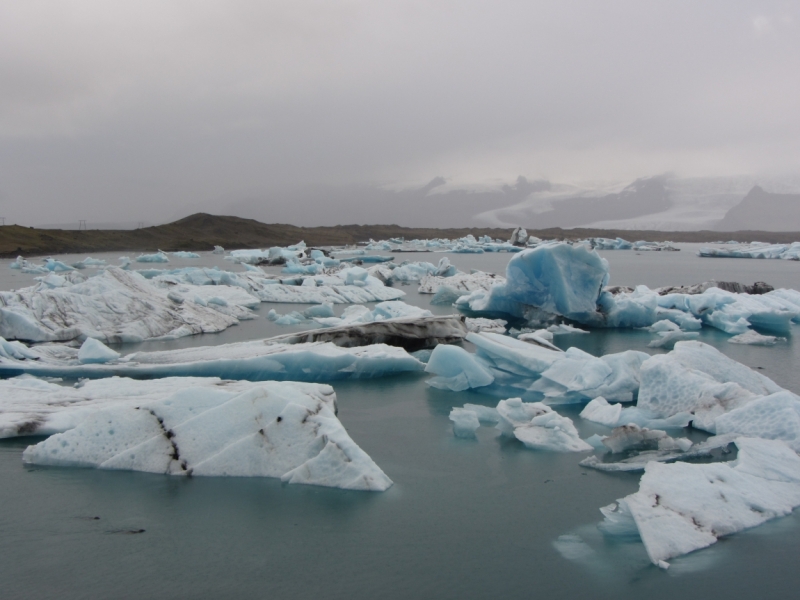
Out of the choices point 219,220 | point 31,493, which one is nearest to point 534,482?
point 31,493

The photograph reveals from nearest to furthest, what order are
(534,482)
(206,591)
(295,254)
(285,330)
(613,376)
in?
(206,591) → (534,482) → (613,376) → (285,330) → (295,254)

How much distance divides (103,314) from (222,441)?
5.27 meters

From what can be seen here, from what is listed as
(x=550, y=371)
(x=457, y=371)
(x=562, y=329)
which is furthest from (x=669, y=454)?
(x=562, y=329)

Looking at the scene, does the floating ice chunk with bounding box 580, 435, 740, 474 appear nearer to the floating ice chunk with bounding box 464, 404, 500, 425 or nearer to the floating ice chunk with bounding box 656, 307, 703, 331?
the floating ice chunk with bounding box 464, 404, 500, 425

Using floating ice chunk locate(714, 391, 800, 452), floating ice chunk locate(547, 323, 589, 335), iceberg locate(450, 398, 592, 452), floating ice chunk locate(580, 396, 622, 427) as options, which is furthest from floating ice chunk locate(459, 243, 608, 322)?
floating ice chunk locate(714, 391, 800, 452)

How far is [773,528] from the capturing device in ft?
9.95

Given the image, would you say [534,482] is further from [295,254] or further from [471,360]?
[295,254]

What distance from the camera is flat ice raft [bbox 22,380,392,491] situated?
343cm

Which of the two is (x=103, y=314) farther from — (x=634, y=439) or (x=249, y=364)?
(x=634, y=439)

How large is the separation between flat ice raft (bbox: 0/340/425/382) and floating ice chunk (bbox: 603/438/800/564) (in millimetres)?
3120

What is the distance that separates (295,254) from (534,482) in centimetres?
2222

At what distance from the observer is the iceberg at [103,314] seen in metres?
7.43

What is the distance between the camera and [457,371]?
18.6 ft

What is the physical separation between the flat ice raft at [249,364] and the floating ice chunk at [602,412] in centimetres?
196
